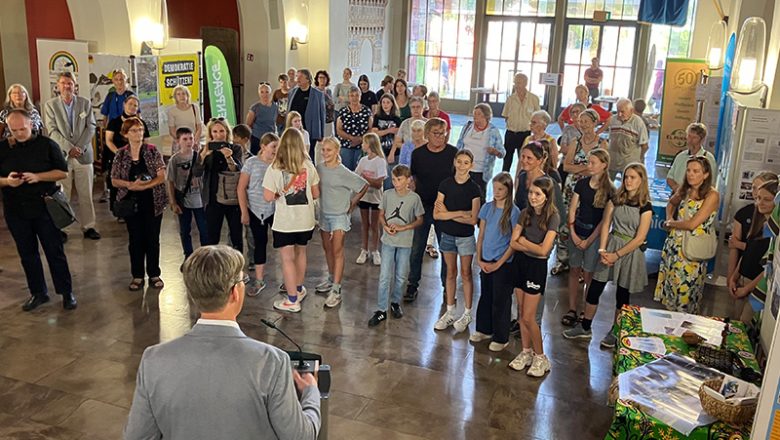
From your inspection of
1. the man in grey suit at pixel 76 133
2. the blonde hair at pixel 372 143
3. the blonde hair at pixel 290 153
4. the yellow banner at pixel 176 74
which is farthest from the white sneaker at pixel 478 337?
the yellow banner at pixel 176 74

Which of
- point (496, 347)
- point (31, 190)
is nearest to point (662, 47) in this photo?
point (496, 347)

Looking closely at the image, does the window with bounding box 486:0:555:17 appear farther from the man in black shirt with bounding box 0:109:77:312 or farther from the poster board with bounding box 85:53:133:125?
the man in black shirt with bounding box 0:109:77:312

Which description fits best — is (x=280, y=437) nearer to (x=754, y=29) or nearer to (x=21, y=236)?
(x=21, y=236)

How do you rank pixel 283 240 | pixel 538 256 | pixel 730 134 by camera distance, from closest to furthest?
pixel 538 256, pixel 283 240, pixel 730 134

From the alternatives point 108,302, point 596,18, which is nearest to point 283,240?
point 108,302

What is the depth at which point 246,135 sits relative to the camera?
21.3 feet

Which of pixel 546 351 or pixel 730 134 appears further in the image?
pixel 730 134

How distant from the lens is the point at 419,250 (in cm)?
626

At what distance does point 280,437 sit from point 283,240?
3687 mm

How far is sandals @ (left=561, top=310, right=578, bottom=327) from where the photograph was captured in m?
5.91

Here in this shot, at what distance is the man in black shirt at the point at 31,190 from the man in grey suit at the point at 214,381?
13.2 ft

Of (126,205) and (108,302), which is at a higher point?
(126,205)

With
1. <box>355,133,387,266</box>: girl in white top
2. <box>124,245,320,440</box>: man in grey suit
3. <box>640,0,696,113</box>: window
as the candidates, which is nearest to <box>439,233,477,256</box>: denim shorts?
<box>355,133,387,266</box>: girl in white top

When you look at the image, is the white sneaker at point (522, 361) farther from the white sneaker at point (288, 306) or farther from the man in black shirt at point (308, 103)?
the man in black shirt at point (308, 103)
